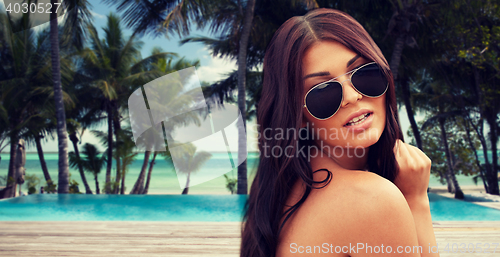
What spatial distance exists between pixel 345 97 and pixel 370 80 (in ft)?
0.19

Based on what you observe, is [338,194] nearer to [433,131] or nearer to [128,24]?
[128,24]

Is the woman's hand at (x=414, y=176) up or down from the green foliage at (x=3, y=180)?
up

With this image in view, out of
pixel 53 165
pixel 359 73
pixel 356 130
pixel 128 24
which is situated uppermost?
pixel 128 24

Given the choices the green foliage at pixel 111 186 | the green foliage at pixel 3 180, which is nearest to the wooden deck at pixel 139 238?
the green foliage at pixel 111 186

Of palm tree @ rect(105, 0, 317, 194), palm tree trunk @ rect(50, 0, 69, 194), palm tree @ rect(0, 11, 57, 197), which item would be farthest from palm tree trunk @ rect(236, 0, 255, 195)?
palm tree @ rect(0, 11, 57, 197)

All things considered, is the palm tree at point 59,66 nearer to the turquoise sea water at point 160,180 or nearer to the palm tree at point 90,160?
the palm tree at point 90,160

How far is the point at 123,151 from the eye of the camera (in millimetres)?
13422

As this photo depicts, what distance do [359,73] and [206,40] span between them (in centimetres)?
1344

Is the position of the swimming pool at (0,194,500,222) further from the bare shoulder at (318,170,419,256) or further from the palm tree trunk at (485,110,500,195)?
the bare shoulder at (318,170,419,256)

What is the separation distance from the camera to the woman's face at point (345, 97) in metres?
0.61

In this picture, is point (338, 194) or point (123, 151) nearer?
point (338, 194)

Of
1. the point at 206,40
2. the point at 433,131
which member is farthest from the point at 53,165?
the point at 433,131

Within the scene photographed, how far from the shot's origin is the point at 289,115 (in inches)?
24.5

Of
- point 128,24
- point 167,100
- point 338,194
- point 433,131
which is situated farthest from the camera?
point 433,131
